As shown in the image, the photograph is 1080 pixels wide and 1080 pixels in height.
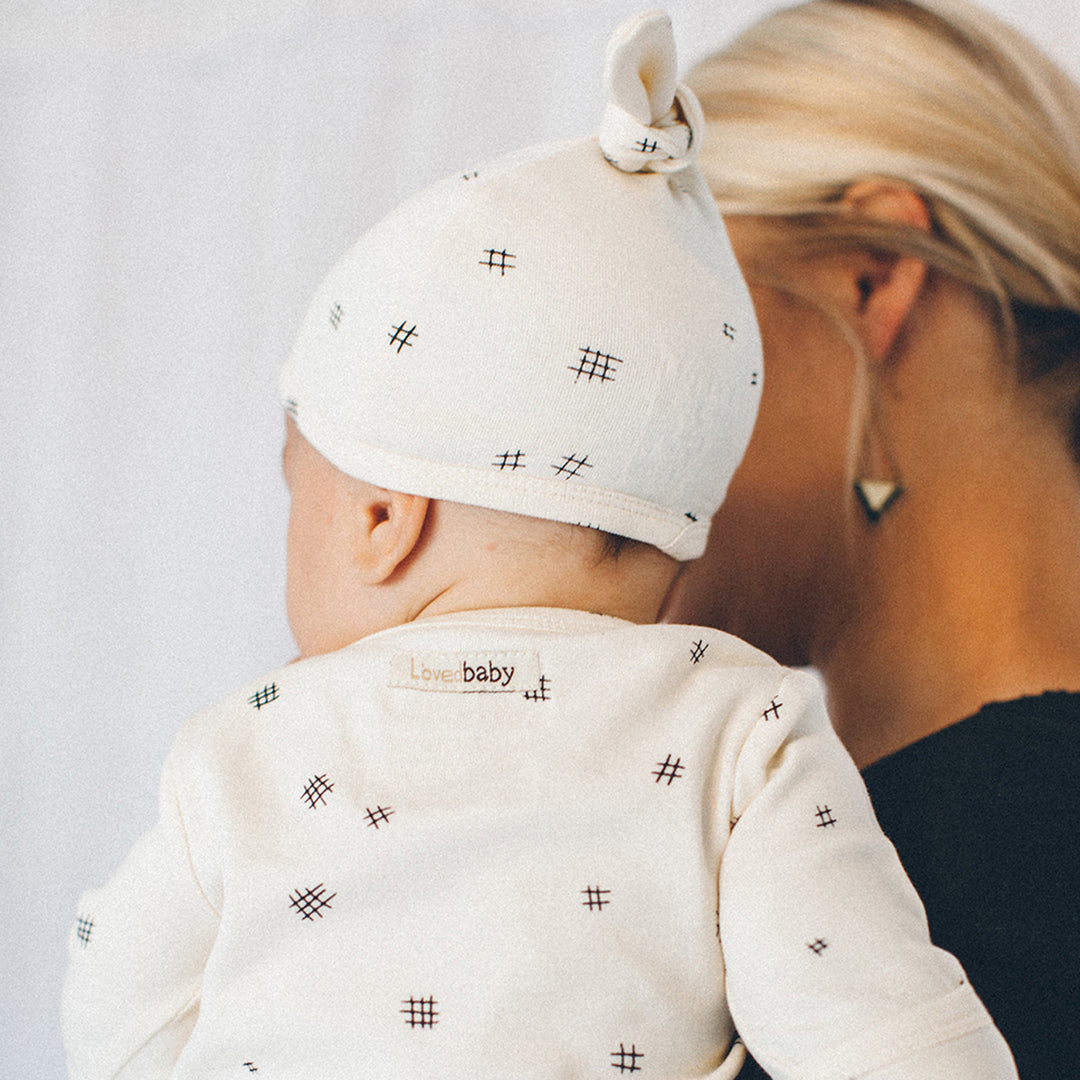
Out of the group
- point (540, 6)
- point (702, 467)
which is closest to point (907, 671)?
point (702, 467)

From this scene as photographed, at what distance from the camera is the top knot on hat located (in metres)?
0.67

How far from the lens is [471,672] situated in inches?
25.1

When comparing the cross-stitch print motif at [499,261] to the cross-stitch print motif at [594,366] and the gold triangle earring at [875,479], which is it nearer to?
the cross-stitch print motif at [594,366]

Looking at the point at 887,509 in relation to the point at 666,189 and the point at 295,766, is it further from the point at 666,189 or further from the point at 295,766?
the point at 295,766

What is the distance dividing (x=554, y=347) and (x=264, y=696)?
0.26 metres

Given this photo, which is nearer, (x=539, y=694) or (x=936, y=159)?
(x=539, y=694)

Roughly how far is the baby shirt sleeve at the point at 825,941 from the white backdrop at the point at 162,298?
0.74m

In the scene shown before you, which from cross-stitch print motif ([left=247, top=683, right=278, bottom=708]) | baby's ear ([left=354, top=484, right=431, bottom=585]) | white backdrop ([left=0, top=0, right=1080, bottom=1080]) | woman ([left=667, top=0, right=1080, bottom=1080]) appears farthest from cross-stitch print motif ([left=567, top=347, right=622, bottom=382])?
white backdrop ([left=0, top=0, right=1080, bottom=1080])

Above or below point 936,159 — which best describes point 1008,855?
below

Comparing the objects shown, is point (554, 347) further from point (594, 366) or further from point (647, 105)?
point (647, 105)

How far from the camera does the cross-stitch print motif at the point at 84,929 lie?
662mm

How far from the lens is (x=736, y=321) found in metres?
0.71

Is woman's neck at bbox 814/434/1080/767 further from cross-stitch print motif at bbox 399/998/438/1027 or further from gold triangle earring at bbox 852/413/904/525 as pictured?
cross-stitch print motif at bbox 399/998/438/1027

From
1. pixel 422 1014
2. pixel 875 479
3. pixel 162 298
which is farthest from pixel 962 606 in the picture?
pixel 162 298
